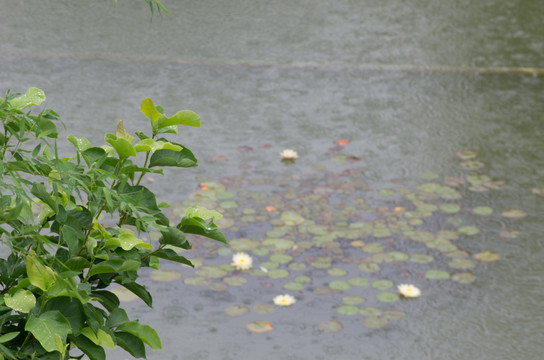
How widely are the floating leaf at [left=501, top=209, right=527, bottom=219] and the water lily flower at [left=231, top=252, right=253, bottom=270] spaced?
1135 mm

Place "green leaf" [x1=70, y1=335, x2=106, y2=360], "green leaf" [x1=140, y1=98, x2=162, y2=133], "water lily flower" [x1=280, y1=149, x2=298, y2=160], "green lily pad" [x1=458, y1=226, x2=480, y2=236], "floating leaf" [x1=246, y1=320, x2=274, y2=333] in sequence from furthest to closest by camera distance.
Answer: "water lily flower" [x1=280, y1=149, x2=298, y2=160] → "green lily pad" [x1=458, y1=226, x2=480, y2=236] → "floating leaf" [x1=246, y1=320, x2=274, y2=333] → "green leaf" [x1=140, y1=98, x2=162, y2=133] → "green leaf" [x1=70, y1=335, x2=106, y2=360]

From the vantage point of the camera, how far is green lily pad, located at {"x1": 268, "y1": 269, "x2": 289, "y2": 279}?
318 cm

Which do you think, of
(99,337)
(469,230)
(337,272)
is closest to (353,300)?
(337,272)

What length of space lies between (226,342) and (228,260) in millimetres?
531

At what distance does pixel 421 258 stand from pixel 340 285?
0.38m

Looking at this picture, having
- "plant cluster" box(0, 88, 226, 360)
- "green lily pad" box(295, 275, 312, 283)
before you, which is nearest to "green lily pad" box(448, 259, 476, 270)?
"green lily pad" box(295, 275, 312, 283)

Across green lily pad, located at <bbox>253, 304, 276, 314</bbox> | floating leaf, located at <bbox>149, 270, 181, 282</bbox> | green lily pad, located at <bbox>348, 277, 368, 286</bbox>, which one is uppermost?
green lily pad, located at <bbox>348, 277, 368, 286</bbox>

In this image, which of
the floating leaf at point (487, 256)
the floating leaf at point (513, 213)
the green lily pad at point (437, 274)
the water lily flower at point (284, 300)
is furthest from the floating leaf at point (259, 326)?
the floating leaf at point (513, 213)

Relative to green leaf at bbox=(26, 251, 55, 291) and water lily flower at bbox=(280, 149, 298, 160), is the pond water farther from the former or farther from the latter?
green leaf at bbox=(26, 251, 55, 291)

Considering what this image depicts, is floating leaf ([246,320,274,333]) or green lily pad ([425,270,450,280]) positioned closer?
floating leaf ([246,320,274,333])

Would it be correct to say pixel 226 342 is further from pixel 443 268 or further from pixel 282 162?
pixel 282 162

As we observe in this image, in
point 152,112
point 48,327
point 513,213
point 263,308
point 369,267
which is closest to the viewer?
point 48,327

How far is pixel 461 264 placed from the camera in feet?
10.7

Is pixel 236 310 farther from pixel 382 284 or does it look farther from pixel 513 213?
pixel 513 213
